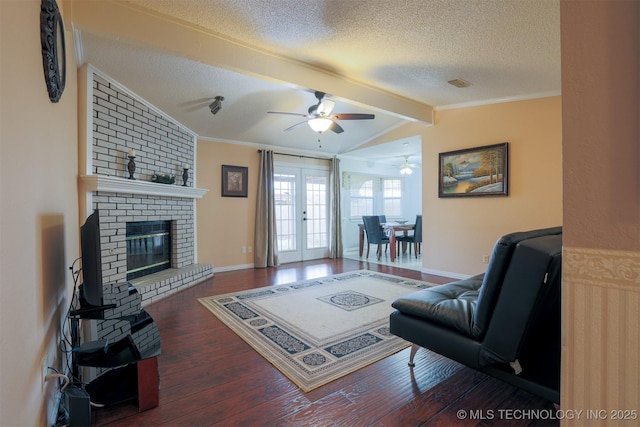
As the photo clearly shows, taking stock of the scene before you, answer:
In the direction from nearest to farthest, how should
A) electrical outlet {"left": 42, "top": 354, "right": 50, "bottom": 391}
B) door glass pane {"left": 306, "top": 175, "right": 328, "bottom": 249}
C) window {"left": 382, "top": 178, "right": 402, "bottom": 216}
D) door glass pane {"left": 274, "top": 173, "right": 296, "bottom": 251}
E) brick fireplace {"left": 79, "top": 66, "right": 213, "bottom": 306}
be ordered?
1. electrical outlet {"left": 42, "top": 354, "right": 50, "bottom": 391}
2. brick fireplace {"left": 79, "top": 66, "right": 213, "bottom": 306}
3. door glass pane {"left": 274, "top": 173, "right": 296, "bottom": 251}
4. door glass pane {"left": 306, "top": 175, "right": 328, "bottom": 249}
5. window {"left": 382, "top": 178, "right": 402, "bottom": 216}

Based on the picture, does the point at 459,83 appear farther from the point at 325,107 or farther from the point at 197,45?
the point at 197,45

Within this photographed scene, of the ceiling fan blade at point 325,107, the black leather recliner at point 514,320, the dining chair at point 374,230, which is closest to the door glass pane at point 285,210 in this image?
the dining chair at point 374,230

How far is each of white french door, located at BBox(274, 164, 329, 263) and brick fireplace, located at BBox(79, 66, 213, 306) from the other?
5.50 ft

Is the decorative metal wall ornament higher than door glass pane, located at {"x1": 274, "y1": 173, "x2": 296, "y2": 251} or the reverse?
higher

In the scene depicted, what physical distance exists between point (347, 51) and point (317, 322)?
260 cm

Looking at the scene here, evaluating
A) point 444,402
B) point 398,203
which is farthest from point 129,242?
point 398,203

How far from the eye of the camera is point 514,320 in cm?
147

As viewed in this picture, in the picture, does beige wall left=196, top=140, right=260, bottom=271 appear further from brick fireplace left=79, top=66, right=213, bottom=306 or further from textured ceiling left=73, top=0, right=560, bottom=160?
textured ceiling left=73, top=0, right=560, bottom=160

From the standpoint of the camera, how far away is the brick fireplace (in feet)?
9.84

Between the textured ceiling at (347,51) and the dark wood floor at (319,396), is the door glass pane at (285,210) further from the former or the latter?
the dark wood floor at (319,396)

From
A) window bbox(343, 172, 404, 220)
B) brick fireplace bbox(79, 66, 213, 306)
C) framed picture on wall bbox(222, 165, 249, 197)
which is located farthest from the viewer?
window bbox(343, 172, 404, 220)

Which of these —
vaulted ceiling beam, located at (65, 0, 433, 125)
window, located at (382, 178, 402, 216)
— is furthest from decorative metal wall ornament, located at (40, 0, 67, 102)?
window, located at (382, 178, 402, 216)

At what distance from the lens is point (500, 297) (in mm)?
1533

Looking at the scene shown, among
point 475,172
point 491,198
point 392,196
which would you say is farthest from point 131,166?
point 392,196
